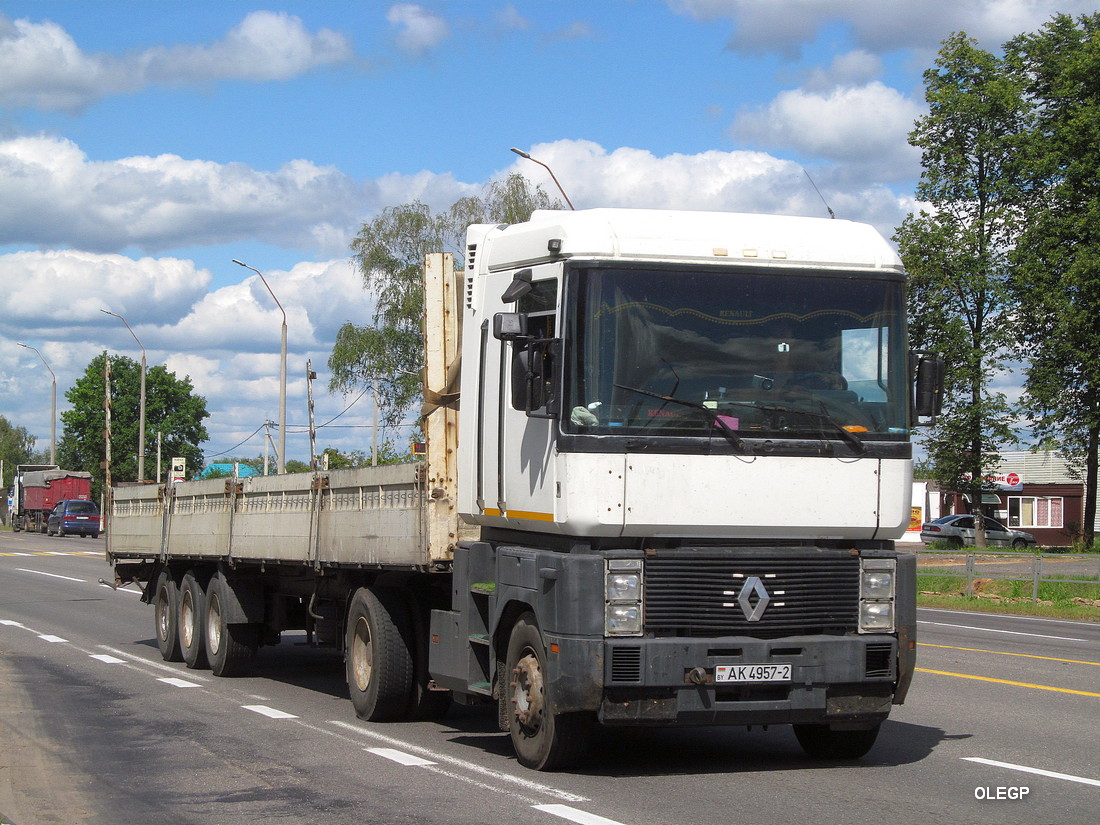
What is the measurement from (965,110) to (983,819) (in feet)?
158

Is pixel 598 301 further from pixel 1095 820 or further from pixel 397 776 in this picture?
pixel 1095 820

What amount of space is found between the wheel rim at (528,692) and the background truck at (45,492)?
73619 mm

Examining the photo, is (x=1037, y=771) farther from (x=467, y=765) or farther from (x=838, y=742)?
(x=467, y=765)

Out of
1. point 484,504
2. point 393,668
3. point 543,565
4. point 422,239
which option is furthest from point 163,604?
point 422,239

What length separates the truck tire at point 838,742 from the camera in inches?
350

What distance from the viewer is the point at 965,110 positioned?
5131 cm

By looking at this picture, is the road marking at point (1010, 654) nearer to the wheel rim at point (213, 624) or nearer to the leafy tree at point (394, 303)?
the wheel rim at point (213, 624)

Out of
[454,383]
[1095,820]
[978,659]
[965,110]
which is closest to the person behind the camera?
[1095,820]

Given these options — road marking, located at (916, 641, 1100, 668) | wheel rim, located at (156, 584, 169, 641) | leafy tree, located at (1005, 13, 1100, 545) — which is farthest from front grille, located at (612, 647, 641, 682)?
leafy tree, located at (1005, 13, 1100, 545)

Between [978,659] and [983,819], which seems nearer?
[983,819]

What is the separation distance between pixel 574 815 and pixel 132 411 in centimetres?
11018

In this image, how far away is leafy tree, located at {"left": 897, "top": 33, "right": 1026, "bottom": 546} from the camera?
165 feet

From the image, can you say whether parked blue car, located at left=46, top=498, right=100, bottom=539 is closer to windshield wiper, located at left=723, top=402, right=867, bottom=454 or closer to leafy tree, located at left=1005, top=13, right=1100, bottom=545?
leafy tree, located at left=1005, top=13, right=1100, bottom=545

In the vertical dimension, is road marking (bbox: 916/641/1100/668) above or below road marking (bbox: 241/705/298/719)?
below
